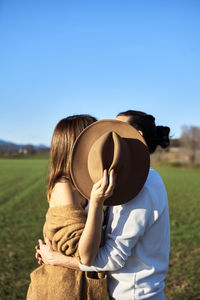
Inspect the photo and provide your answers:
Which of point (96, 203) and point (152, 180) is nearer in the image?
point (96, 203)

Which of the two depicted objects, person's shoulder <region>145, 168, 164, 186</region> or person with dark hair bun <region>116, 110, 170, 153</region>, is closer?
person's shoulder <region>145, 168, 164, 186</region>

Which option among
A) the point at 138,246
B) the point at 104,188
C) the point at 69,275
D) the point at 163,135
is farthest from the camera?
the point at 163,135

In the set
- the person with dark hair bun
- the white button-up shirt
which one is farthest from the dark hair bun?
the white button-up shirt

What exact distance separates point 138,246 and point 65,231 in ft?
1.54

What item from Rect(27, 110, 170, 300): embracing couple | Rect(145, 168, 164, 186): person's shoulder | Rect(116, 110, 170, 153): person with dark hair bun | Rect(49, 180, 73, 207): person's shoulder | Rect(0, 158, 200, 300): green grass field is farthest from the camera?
Rect(0, 158, 200, 300): green grass field

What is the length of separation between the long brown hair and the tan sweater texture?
245 mm

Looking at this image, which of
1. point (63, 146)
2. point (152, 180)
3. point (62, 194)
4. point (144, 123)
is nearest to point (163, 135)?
point (144, 123)

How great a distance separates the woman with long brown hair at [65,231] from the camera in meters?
1.85

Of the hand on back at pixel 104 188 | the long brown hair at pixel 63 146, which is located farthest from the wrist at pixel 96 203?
the long brown hair at pixel 63 146

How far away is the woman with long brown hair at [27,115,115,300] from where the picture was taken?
1854 mm

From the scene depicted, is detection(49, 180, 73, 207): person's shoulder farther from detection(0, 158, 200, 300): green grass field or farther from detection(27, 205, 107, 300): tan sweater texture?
detection(0, 158, 200, 300): green grass field

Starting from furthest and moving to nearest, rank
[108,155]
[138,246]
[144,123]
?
[144,123], [138,246], [108,155]

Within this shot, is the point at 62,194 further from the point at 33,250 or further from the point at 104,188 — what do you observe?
the point at 33,250

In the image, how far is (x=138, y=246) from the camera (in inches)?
71.6
